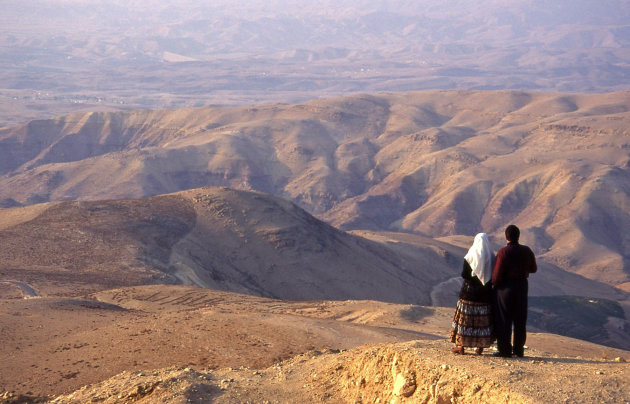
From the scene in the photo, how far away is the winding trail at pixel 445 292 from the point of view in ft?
114

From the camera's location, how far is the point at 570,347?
1814cm

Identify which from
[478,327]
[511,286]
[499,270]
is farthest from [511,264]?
[478,327]

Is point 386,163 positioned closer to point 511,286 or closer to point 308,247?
point 308,247

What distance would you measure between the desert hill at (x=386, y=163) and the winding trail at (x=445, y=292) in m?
21.5

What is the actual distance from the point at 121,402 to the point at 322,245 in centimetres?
2533

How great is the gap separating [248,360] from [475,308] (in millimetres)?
5460

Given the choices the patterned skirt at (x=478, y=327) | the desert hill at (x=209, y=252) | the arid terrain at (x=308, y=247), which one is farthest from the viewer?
the desert hill at (x=209, y=252)

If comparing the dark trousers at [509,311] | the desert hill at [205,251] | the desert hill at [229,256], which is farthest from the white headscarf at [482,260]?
the desert hill at [229,256]

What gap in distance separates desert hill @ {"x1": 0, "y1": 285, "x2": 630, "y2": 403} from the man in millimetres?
449

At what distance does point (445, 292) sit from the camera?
36.3m

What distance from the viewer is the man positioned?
334 inches

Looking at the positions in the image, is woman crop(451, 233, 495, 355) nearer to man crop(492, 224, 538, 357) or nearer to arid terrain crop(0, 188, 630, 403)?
man crop(492, 224, 538, 357)

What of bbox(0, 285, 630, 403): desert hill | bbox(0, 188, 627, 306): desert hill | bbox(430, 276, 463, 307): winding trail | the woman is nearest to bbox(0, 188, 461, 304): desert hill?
bbox(0, 188, 627, 306): desert hill

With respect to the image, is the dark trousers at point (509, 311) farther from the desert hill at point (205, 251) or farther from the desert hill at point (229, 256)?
the desert hill at point (229, 256)
